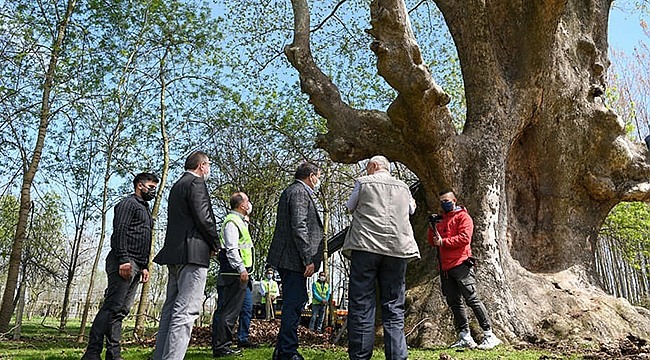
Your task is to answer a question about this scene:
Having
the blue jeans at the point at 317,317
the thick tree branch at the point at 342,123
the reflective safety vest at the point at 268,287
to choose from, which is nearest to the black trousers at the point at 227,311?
the thick tree branch at the point at 342,123

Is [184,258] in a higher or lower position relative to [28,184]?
lower

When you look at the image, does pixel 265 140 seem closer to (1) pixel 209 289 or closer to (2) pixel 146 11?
(2) pixel 146 11

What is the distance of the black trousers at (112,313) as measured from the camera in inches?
206

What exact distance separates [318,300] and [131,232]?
421 inches

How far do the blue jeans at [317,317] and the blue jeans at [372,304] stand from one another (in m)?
10.9

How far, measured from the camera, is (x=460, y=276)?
619 centimetres

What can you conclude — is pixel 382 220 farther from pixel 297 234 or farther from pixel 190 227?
pixel 190 227

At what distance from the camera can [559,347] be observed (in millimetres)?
6391

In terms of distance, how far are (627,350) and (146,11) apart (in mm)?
12675

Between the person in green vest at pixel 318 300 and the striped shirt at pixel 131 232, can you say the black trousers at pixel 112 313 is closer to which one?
the striped shirt at pixel 131 232

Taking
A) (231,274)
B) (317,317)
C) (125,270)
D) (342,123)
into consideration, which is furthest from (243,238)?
(317,317)

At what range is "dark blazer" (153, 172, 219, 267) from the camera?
14.5ft

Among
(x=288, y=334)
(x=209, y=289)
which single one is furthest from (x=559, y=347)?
(x=209, y=289)

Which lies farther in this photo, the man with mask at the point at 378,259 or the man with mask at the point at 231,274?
the man with mask at the point at 231,274
